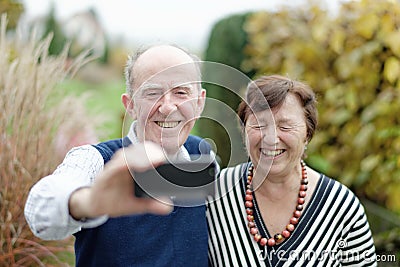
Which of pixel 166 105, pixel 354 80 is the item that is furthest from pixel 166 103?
pixel 354 80

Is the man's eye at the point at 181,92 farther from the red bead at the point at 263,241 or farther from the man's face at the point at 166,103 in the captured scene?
the red bead at the point at 263,241

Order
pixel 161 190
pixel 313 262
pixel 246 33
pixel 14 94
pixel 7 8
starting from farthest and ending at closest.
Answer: pixel 7 8 → pixel 246 33 → pixel 14 94 → pixel 313 262 → pixel 161 190

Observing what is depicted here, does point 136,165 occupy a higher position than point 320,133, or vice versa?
point 136,165

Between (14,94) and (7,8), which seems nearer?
(14,94)

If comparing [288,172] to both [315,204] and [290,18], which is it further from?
[290,18]

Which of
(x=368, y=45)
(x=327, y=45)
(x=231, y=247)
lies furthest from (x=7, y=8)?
(x=231, y=247)

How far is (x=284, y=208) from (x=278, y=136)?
31 cm

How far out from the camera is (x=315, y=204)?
2.01 m

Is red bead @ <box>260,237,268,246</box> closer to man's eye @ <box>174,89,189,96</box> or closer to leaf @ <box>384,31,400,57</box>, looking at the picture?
man's eye @ <box>174,89,189,96</box>

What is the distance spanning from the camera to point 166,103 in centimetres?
148

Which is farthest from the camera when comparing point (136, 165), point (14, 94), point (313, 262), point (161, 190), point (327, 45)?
point (327, 45)

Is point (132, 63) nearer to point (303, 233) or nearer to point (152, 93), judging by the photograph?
point (152, 93)

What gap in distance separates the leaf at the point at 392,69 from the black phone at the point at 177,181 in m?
2.23

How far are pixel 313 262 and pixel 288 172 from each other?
32 cm
